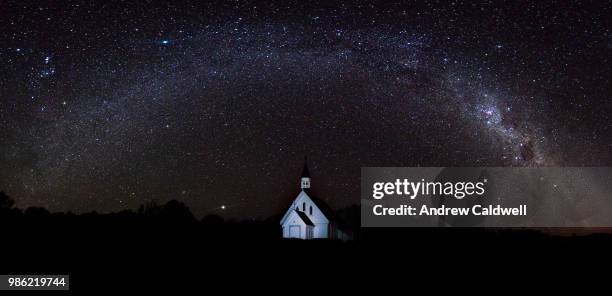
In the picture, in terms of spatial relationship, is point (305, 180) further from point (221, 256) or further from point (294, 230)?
point (221, 256)

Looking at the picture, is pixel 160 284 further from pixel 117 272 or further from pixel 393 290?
pixel 393 290

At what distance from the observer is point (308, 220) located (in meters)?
48.3

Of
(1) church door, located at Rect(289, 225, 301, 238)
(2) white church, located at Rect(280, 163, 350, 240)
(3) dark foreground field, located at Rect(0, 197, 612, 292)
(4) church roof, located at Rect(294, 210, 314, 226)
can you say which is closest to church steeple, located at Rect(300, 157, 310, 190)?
(2) white church, located at Rect(280, 163, 350, 240)

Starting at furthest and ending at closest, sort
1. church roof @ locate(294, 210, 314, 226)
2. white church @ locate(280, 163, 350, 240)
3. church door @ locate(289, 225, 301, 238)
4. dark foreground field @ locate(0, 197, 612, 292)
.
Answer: church roof @ locate(294, 210, 314, 226) < white church @ locate(280, 163, 350, 240) < church door @ locate(289, 225, 301, 238) < dark foreground field @ locate(0, 197, 612, 292)

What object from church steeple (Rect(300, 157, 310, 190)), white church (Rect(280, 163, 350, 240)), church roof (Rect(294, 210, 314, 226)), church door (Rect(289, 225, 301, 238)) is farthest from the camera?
church steeple (Rect(300, 157, 310, 190))

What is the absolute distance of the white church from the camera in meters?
46.3

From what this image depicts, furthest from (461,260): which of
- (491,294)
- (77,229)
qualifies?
(77,229)

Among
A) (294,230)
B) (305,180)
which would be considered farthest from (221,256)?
(305,180)

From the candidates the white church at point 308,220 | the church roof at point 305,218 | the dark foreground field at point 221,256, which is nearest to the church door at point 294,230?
the white church at point 308,220

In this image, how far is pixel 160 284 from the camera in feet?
42.6

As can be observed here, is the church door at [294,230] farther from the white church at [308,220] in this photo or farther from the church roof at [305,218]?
the church roof at [305,218]

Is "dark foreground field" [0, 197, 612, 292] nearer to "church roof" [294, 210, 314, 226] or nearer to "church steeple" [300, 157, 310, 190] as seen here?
"church roof" [294, 210, 314, 226]

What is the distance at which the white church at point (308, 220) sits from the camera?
46344mm

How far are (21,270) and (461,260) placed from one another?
15.7 m
